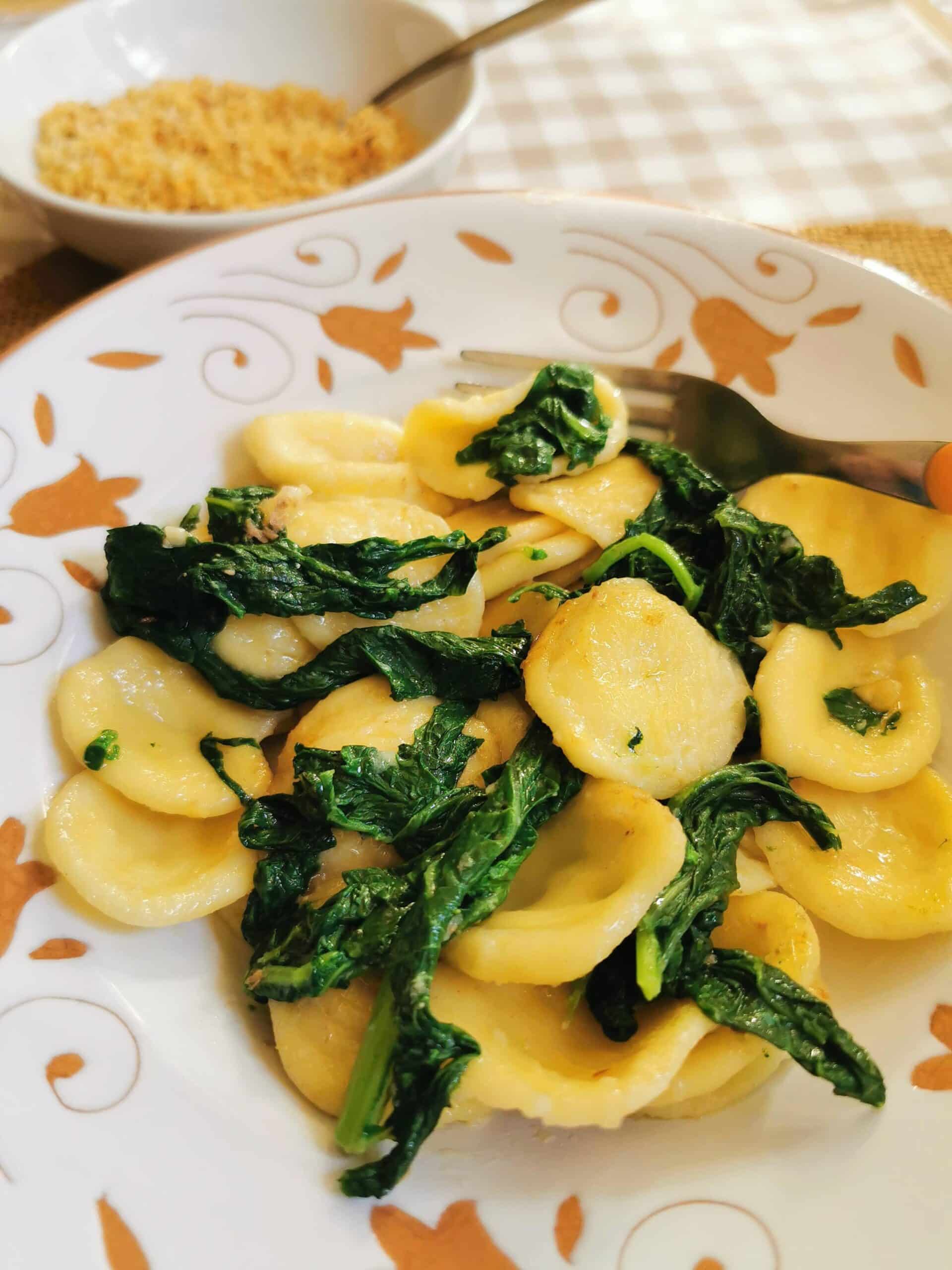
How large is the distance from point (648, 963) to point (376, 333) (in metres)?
1.84

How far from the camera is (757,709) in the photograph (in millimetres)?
2189

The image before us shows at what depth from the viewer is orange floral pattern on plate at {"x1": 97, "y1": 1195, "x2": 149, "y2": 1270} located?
1.48 meters

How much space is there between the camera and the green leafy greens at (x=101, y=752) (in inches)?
79.3

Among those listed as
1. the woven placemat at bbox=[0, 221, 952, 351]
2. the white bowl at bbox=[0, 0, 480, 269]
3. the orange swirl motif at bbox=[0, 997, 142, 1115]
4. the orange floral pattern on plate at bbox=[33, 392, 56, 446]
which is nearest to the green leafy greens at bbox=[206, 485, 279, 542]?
the orange floral pattern on plate at bbox=[33, 392, 56, 446]

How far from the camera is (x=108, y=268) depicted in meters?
3.35

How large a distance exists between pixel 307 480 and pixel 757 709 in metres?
1.22

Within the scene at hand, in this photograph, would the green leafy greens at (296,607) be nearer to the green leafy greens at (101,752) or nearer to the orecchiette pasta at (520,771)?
the orecchiette pasta at (520,771)

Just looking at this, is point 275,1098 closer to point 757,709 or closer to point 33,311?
point 757,709

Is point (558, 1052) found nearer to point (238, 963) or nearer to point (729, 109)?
point (238, 963)

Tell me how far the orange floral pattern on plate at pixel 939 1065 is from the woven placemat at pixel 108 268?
2140mm

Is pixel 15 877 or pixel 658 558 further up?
pixel 15 877

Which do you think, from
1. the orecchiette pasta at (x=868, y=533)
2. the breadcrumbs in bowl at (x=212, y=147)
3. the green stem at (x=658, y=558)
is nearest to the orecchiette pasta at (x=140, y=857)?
the green stem at (x=658, y=558)

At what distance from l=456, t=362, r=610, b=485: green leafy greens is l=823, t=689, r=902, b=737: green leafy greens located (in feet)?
A: 2.73

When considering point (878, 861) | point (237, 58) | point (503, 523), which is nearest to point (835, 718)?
point (878, 861)
